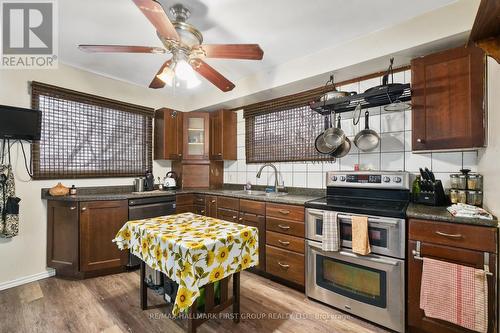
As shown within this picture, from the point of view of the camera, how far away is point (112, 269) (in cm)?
262

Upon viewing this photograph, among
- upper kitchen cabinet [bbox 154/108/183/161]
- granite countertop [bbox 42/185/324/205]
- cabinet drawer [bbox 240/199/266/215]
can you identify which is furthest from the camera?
upper kitchen cabinet [bbox 154/108/183/161]

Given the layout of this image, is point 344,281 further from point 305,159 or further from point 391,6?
point 391,6

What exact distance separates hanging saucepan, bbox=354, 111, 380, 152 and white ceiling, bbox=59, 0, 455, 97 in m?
0.83

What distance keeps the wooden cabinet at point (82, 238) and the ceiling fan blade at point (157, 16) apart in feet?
6.67

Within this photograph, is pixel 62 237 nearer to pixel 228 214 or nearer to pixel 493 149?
pixel 228 214

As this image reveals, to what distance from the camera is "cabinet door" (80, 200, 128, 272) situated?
246 centimetres

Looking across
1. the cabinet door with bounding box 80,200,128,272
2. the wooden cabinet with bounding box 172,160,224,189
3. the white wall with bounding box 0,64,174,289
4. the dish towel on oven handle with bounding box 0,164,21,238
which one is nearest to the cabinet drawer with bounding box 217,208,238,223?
the wooden cabinet with bounding box 172,160,224,189

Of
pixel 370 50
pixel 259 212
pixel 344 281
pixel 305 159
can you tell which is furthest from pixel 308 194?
pixel 370 50

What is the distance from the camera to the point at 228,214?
2914 mm

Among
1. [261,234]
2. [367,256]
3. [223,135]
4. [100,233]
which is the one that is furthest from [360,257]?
[100,233]

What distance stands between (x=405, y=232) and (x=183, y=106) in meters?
3.66

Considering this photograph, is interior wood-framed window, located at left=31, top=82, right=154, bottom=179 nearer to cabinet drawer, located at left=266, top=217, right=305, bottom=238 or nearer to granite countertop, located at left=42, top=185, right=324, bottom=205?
granite countertop, located at left=42, top=185, right=324, bottom=205

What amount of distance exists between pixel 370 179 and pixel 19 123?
11.7 feet

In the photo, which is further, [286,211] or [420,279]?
[286,211]
